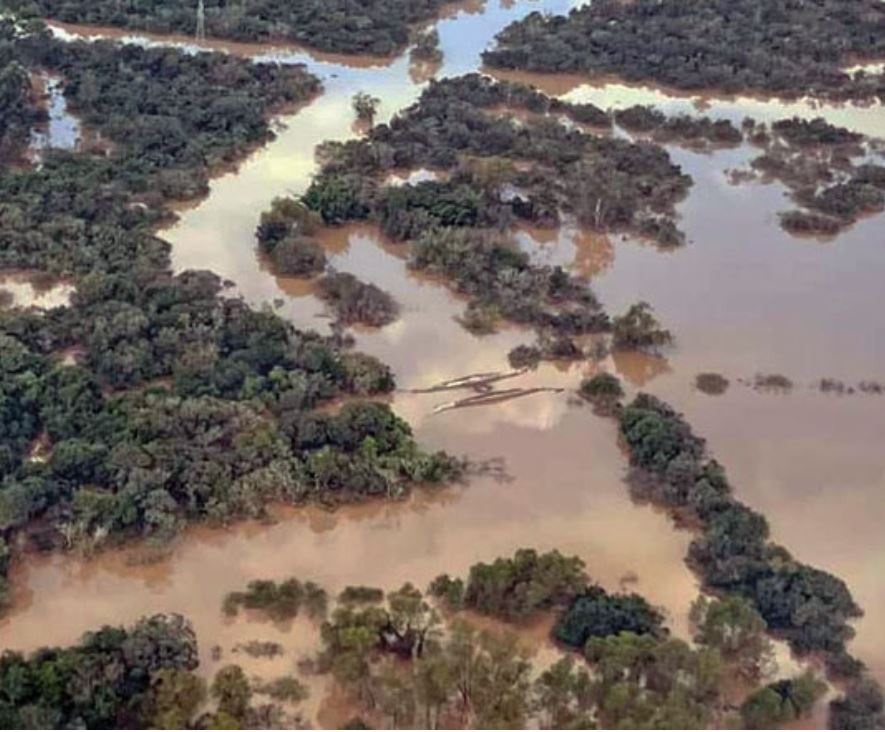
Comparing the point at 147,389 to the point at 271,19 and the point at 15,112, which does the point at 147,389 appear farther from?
the point at 271,19

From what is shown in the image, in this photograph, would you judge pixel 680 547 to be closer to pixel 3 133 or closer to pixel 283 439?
pixel 283 439

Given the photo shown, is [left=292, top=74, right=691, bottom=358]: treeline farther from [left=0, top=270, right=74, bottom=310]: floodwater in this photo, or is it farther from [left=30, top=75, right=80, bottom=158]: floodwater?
[left=30, top=75, right=80, bottom=158]: floodwater

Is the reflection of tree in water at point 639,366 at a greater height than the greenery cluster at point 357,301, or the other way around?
the greenery cluster at point 357,301

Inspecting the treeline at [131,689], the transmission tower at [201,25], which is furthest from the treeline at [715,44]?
the treeline at [131,689]

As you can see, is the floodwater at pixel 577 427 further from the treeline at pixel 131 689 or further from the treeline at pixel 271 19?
the treeline at pixel 271 19

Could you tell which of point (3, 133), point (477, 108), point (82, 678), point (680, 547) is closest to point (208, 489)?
point (82, 678)

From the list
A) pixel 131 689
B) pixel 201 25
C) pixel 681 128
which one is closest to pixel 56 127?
pixel 201 25
